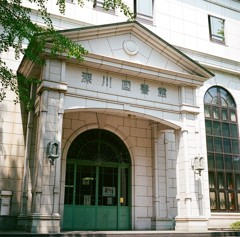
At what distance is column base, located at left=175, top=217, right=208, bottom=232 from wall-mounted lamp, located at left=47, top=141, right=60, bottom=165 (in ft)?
15.4

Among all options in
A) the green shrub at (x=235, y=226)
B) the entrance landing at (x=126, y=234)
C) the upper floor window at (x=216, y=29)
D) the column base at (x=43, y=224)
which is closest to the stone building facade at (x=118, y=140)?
the column base at (x=43, y=224)

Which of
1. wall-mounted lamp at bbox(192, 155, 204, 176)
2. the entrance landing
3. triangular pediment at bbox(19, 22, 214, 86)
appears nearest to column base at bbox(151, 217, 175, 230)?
the entrance landing

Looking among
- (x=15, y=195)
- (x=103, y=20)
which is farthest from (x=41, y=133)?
(x=103, y=20)

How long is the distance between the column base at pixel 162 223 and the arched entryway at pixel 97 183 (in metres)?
0.92

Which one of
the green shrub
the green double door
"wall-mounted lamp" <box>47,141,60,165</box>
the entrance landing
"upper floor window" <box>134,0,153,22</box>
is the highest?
"upper floor window" <box>134,0,153,22</box>

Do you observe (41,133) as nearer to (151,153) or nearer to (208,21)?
(151,153)

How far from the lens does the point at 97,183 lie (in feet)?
40.1

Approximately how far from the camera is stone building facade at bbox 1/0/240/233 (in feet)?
32.3

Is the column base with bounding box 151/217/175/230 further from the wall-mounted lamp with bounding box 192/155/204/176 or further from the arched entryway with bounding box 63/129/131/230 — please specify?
the wall-mounted lamp with bounding box 192/155/204/176

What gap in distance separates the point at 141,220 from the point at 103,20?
8.02 meters

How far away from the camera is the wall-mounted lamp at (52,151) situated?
905 centimetres

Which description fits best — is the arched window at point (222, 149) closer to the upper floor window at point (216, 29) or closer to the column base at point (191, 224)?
the upper floor window at point (216, 29)

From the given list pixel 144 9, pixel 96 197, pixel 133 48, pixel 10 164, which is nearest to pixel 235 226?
pixel 96 197

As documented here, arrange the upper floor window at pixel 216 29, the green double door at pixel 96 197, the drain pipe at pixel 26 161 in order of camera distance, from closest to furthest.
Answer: the drain pipe at pixel 26 161 → the green double door at pixel 96 197 → the upper floor window at pixel 216 29
